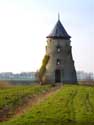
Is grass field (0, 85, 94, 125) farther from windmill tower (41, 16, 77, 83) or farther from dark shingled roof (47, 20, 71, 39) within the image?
dark shingled roof (47, 20, 71, 39)

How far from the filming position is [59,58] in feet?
217

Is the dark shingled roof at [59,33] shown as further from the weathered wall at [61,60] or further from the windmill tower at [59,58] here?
the weathered wall at [61,60]

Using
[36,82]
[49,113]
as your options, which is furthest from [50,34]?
[49,113]

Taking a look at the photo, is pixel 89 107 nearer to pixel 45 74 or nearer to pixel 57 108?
pixel 57 108

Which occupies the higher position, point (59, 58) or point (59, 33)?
point (59, 33)

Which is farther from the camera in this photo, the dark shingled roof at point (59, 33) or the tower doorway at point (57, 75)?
the dark shingled roof at point (59, 33)

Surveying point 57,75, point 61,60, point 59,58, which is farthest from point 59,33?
point 57,75

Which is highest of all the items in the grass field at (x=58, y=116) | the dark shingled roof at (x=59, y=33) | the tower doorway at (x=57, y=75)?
the dark shingled roof at (x=59, y=33)

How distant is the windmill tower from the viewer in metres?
65.5

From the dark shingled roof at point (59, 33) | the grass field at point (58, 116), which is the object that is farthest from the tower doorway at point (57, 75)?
the grass field at point (58, 116)

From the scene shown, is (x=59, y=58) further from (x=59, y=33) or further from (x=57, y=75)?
(x=59, y=33)

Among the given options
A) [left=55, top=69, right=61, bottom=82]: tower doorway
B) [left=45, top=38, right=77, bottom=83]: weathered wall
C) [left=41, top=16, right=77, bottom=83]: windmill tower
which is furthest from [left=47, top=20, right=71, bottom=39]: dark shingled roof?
[left=55, top=69, right=61, bottom=82]: tower doorway

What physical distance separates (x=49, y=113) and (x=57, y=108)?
8.08ft

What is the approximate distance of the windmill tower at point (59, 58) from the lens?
215 feet
